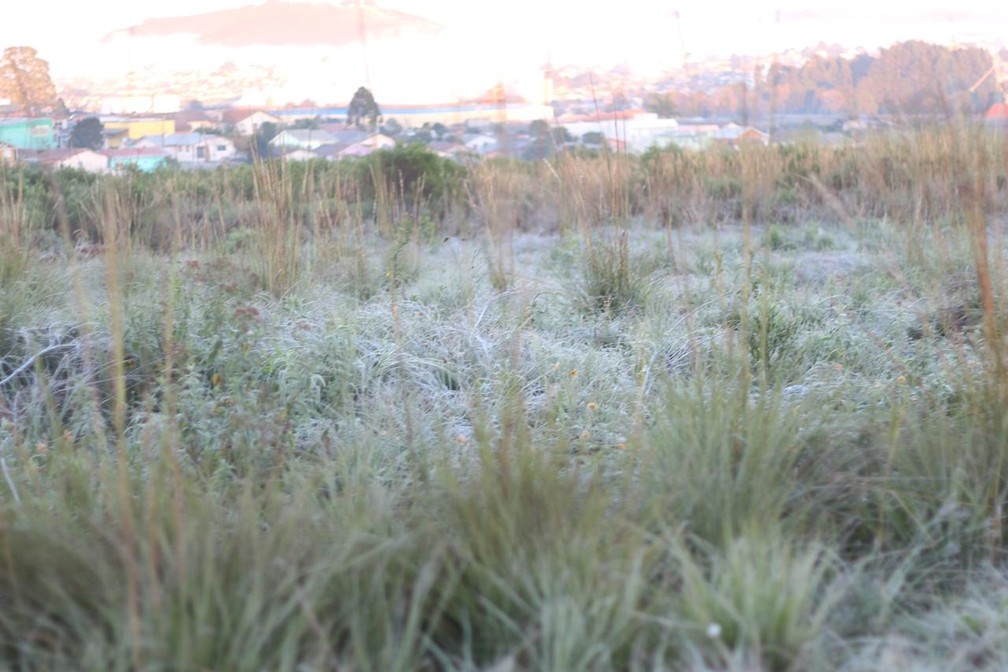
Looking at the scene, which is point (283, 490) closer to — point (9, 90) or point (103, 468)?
point (103, 468)

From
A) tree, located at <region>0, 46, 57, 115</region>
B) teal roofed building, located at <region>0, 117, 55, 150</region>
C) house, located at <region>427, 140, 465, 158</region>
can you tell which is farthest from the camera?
house, located at <region>427, 140, 465, 158</region>

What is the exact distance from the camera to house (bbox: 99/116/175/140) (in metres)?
6.90

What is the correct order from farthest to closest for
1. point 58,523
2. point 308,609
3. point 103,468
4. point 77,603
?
→ 1. point 103,468
2. point 58,523
3. point 77,603
4. point 308,609

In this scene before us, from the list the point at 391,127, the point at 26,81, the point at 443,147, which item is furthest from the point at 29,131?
the point at 443,147

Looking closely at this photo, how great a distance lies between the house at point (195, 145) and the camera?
746cm

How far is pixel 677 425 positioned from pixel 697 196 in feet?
22.8

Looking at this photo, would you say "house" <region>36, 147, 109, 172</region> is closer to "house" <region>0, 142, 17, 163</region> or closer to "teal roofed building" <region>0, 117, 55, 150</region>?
"teal roofed building" <region>0, 117, 55, 150</region>

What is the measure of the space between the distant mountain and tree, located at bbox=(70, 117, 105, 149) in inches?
24.2

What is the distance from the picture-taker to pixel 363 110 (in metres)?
6.55

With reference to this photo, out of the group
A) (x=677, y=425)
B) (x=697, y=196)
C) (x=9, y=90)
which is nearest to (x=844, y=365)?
(x=677, y=425)

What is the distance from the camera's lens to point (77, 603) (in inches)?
84.6

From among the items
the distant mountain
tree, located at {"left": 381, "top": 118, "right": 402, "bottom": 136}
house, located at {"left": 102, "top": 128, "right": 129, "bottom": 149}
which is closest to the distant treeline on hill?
the distant mountain

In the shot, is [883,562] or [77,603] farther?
[883,562]

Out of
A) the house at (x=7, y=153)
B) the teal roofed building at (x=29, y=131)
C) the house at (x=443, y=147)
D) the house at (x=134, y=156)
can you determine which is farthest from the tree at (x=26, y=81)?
the house at (x=443, y=147)
